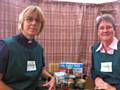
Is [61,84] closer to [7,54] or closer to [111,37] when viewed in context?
[111,37]

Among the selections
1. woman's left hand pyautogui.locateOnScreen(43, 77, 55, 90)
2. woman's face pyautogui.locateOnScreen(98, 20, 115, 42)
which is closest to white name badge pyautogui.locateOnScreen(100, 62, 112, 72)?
woman's face pyautogui.locateOnScreen(98, 20, 115, 42)

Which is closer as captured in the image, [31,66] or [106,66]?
[31,66]

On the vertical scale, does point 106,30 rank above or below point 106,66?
above

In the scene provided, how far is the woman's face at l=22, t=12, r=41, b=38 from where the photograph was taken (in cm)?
173

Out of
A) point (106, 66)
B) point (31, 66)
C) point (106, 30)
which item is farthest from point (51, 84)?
point (106, 30)

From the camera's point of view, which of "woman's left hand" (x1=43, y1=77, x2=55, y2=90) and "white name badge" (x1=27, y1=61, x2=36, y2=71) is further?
"woman's left hand" (x1=43, y1=77, x2=55, y2=90)

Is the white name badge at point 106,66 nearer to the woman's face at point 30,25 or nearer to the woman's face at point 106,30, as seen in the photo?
the woman's face at point 106,30

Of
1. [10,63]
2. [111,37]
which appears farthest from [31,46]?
[111,37]

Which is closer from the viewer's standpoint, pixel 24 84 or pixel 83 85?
pixel 24 84

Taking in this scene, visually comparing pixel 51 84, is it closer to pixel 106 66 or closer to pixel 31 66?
pixel 31 66

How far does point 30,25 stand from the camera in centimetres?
174

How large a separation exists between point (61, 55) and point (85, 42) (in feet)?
0.96

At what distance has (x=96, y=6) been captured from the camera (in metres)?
2.99

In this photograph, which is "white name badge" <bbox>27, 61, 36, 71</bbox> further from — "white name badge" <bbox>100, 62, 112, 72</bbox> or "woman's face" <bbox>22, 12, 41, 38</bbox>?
"white name badge" <bbox>100, 62, 112, 72</bbox>
